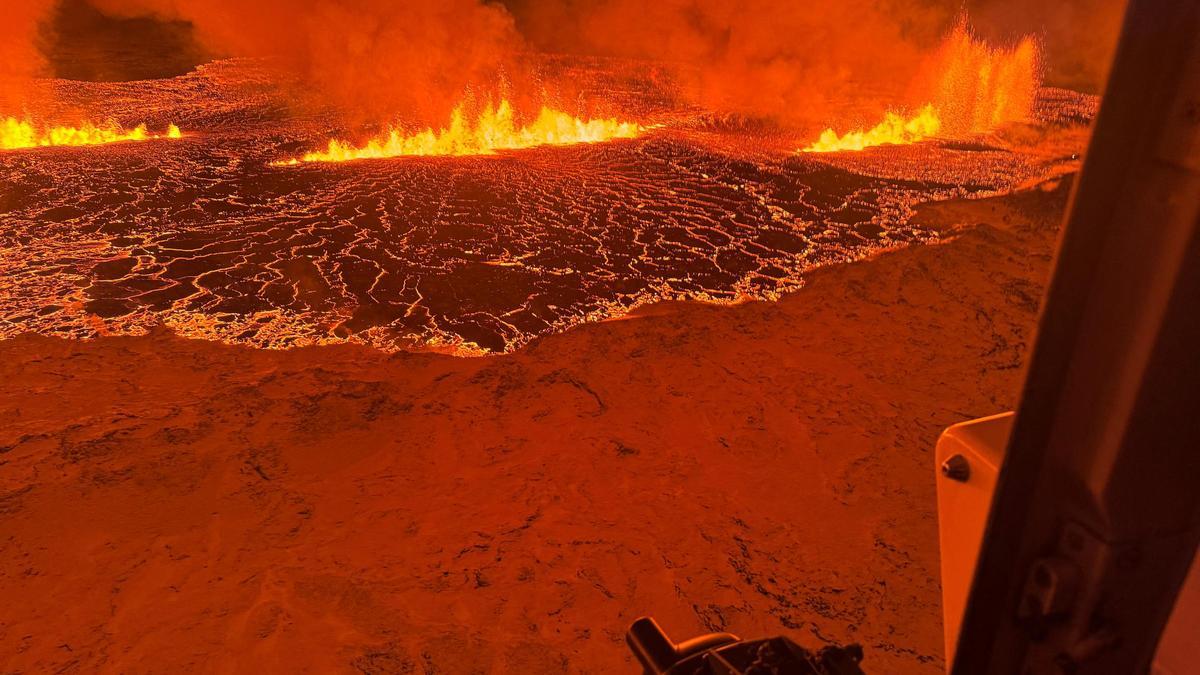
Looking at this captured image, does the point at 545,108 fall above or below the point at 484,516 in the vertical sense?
above

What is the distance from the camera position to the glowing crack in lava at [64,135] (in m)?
10.6

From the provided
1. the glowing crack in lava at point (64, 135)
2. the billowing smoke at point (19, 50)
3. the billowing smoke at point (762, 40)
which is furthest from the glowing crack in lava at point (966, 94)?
the billowing smoke at point (19, 50)

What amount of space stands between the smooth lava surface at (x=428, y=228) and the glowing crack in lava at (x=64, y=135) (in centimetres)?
62

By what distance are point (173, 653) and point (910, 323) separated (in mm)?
4940

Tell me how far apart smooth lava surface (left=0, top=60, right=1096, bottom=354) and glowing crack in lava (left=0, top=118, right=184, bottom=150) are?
2.04 ft

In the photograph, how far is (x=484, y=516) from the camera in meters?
3.18

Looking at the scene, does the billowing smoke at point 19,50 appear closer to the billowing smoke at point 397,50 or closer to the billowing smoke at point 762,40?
the billowing smoke at point 397,50

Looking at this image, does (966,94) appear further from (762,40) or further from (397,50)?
(397,50)

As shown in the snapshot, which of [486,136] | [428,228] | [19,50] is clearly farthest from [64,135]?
[428,228]

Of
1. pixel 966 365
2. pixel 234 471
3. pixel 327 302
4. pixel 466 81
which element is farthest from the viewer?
pixel 466 81

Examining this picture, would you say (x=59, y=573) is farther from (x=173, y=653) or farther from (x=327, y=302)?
(x=327, y=302)

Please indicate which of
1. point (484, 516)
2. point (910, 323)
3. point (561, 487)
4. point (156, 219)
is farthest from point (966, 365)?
point (156, 219)

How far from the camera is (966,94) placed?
15234 mm

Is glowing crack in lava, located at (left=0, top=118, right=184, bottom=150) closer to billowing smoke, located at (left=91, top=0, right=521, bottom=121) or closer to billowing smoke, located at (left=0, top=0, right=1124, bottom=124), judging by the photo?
billowing smoke, located at (left=0, top=0, right=1124, bottom=124)
